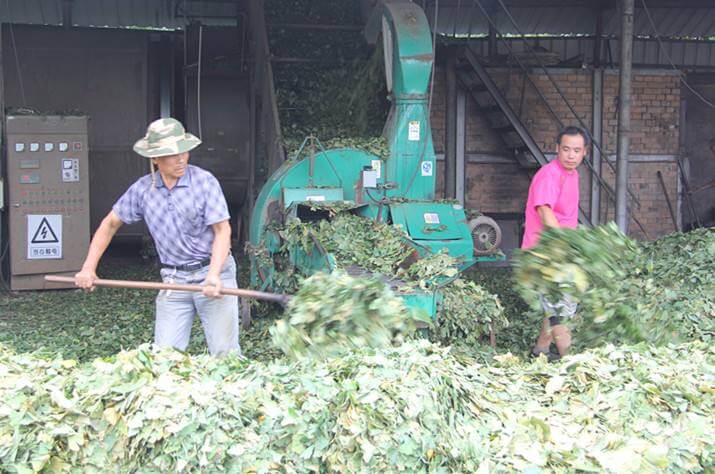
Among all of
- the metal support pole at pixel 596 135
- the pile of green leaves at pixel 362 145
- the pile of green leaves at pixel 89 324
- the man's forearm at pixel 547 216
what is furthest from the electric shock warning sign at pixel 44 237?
the metal support pole at pixel 596 135

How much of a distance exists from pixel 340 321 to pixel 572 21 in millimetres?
11211

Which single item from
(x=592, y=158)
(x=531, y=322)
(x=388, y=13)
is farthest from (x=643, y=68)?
(x=531, y=322)

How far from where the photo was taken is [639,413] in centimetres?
360

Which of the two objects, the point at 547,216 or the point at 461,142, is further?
the point at 461,142

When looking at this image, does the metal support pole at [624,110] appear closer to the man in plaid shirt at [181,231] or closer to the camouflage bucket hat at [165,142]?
the man in plaid shirt at [181,231]

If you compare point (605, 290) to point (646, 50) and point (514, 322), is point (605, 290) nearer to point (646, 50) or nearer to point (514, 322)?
point (514, 322)

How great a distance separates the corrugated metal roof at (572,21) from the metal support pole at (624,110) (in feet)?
15.9

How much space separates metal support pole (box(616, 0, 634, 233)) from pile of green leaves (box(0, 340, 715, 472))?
5733mm

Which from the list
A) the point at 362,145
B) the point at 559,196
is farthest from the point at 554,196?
the point at 362,145

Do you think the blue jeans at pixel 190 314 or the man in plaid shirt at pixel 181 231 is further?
the blue jeans at pixel 190 314

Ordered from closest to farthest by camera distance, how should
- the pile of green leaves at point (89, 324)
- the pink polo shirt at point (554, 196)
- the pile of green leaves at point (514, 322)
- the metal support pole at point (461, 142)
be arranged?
the pink polo shirt at point (554, 196) < the pile of green leaves at point (89, 324) < the pile of green leaves at point (514, 322) < the metal support pole at point (461, 142)

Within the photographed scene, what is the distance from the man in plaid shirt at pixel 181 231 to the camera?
4.91 meters

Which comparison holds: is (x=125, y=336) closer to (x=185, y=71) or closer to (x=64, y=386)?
(x=64, y=386)

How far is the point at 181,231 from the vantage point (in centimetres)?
502
